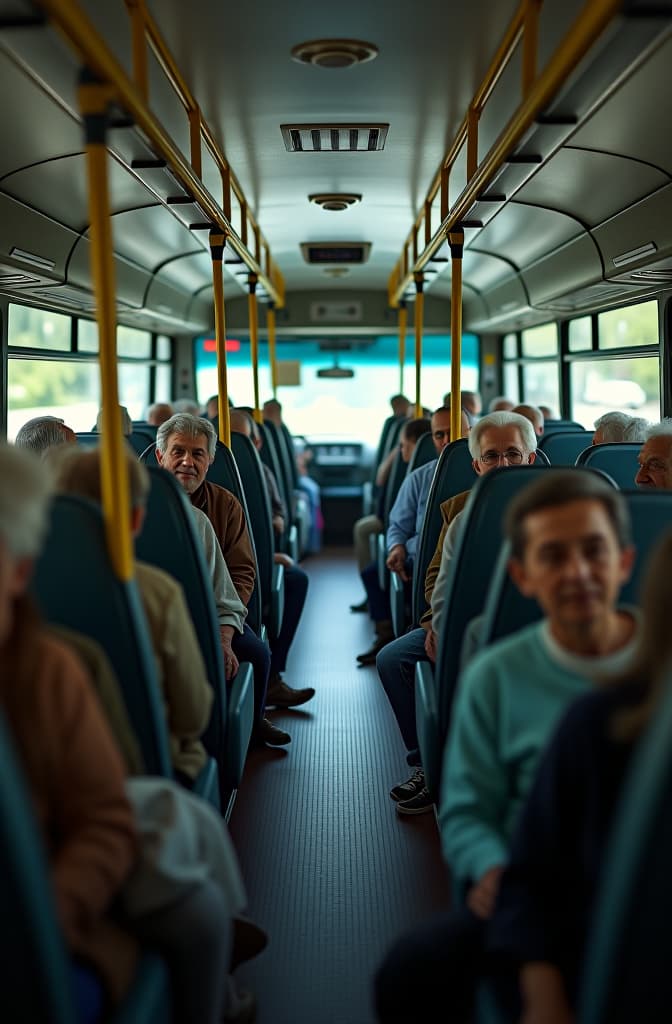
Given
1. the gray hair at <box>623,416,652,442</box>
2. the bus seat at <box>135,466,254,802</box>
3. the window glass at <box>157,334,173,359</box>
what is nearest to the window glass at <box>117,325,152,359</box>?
the window glass at <box>157,334,173,359</box>

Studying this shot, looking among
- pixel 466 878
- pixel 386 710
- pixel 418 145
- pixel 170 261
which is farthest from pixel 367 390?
pixel 466 878

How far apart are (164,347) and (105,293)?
1001 centimetres

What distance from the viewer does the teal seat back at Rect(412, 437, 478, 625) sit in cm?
393

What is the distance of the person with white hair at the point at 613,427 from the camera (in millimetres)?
5156

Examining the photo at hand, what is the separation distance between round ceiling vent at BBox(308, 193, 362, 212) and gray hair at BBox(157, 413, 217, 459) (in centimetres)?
345

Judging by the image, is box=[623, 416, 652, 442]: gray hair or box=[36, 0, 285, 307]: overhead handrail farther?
box=[623, 416, 652, 442]: gray hair

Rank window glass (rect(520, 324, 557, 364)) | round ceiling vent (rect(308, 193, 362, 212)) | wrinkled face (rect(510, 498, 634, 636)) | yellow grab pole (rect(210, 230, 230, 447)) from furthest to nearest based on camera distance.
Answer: window glass (rect(520, 324, 557, 364))
round ceiling vent (rect(308, 193, 362, 212))
yellow grab pole (rect(210, 230, 230, 447))
wrinkled face (rect(510, 498, 634, 636))

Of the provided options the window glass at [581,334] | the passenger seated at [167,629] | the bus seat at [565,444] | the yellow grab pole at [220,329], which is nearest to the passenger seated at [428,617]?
the yellow grab pole at [220,329]

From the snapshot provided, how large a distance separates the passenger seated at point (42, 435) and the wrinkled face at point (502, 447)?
5.80 ft

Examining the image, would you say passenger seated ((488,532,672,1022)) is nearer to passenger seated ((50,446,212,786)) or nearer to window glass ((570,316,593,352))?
passenger seated ((50,446,212,786))

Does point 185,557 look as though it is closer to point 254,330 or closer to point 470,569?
point 470,569

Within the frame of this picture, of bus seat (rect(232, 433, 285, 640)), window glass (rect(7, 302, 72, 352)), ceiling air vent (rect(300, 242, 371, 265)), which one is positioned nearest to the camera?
bus seat (rect(232, 433, 285, 640))

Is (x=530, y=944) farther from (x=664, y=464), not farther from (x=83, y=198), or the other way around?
(x=83, y=198)

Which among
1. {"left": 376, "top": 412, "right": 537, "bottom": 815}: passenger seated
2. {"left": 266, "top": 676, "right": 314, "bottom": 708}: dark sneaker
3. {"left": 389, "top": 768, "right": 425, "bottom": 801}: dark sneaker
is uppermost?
{"left": 376, "top": 412, "right": 537, "bottom": 815}: passenger seated
